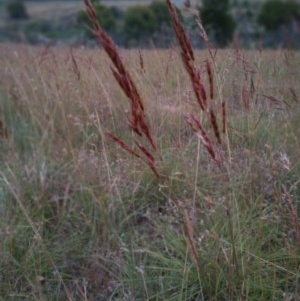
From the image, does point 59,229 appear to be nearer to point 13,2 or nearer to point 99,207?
point 99,207

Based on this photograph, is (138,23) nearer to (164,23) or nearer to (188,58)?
(164,23)

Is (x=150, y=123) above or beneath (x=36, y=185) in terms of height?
above

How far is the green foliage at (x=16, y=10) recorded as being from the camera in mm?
29062

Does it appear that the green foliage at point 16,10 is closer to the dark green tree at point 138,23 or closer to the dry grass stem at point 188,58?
the dark green tree at point 138,23

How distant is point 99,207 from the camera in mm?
2402

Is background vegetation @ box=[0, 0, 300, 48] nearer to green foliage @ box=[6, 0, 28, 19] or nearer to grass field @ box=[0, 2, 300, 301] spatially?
green foliage @ box=[6, 0, 28, 19]

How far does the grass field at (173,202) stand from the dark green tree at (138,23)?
791cm

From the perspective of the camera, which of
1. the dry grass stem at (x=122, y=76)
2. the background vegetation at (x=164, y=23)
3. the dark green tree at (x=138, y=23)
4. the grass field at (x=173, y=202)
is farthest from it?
the dark green tree at (x=138, y=23)

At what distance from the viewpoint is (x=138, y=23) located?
1289 centimetres

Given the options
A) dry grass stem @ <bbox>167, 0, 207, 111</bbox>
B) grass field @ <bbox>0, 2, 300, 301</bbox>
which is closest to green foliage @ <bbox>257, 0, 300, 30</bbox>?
grass field @ <bbox>0, 2, 300, 301</bbox>

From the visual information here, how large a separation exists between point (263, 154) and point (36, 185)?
4.31 feet

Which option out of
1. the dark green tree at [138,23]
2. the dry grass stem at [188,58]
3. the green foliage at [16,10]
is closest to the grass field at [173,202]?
the dry grass stem at [188,58]

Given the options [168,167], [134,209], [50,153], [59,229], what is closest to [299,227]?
[168,167]

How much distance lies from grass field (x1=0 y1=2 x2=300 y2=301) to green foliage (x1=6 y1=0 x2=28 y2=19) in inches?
1123
